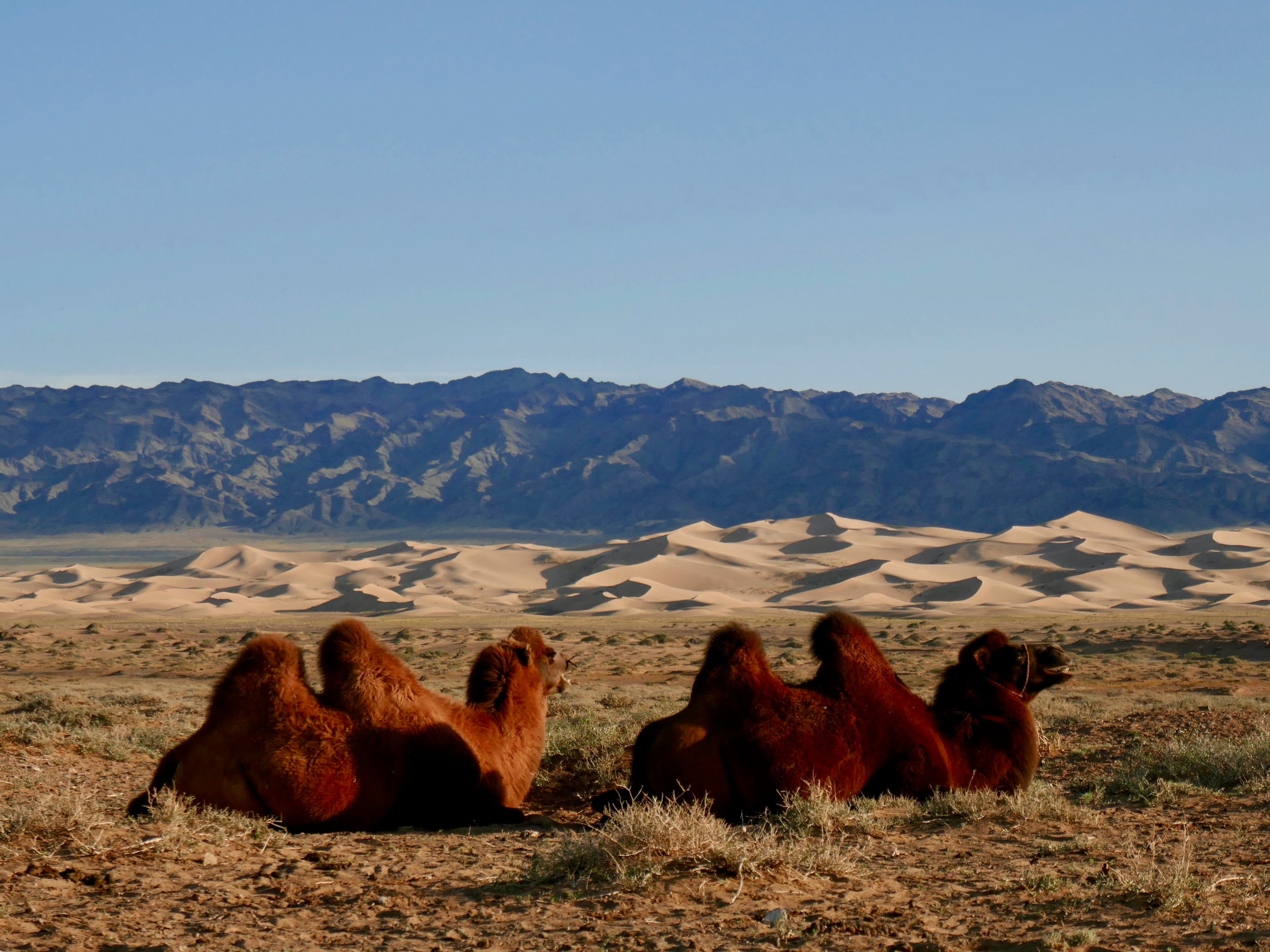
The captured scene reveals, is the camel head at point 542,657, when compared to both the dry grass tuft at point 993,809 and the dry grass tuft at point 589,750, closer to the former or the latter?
the dry grass tuft at point 589,750

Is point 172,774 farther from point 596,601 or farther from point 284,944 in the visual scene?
point 596,601

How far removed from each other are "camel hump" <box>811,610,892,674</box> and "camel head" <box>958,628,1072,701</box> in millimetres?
711

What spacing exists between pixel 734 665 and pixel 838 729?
718mm

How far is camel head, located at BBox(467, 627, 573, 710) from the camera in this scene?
806 centimetres

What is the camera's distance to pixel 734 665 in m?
7.36

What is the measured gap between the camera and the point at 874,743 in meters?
7.40

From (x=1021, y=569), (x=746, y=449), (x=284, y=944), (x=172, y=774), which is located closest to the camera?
(x=284, y=944)

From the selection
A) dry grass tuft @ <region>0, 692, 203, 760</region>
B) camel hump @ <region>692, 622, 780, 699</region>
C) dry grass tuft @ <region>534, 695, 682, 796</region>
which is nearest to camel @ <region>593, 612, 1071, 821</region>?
camel hump @ <region>692, 622, 780, 699</region>

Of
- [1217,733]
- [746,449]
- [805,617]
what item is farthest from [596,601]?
[746,449]

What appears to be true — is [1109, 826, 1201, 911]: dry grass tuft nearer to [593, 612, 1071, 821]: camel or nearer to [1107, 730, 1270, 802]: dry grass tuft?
[593, 612, 1071, 821]: camel

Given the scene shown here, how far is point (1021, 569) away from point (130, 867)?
69416mm

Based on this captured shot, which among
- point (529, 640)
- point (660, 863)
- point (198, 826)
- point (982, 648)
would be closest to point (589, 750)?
point (529, 640)

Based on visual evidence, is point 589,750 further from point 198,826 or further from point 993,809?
point 198,826

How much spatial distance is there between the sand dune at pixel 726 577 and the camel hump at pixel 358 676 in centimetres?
4465
